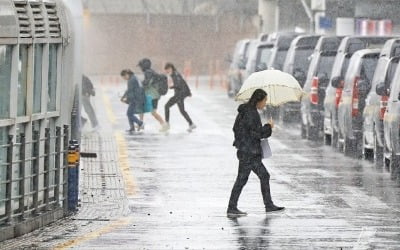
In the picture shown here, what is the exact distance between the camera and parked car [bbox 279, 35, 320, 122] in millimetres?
37000

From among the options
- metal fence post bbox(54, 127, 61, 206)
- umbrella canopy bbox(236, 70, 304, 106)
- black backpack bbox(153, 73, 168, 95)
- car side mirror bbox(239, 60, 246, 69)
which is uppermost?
umbrella canopy bbox(236, 70, 304, 106)

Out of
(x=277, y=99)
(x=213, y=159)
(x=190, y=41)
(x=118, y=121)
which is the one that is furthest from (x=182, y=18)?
(x=277, y=99)

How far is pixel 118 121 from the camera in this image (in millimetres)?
38969

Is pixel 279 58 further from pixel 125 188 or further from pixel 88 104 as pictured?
pixel 125 188

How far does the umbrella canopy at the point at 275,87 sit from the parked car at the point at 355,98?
7.57 meters

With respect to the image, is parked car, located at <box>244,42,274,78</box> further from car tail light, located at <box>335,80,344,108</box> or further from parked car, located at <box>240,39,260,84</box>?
car tail light, located at <box>335,80,344,108</box>

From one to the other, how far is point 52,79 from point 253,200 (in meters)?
3.08

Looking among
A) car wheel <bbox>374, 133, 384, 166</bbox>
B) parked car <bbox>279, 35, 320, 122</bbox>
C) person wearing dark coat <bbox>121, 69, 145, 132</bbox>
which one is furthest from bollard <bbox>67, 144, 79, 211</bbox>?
parked car <bbox>279, 35, 320, 122</bbox>

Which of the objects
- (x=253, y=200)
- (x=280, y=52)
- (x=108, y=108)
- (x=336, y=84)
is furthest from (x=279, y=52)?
(x=253, y=200)

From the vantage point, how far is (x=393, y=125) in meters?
23.3

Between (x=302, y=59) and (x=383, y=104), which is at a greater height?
(x=302, y=59)

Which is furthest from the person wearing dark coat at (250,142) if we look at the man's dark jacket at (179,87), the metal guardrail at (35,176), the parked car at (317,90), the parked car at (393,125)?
the man's dark jacket at (179,87)

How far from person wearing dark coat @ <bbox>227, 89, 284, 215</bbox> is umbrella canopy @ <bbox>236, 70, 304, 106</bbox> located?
3.50 ft

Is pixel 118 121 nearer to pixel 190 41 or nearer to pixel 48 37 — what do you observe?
pixel 48 37
